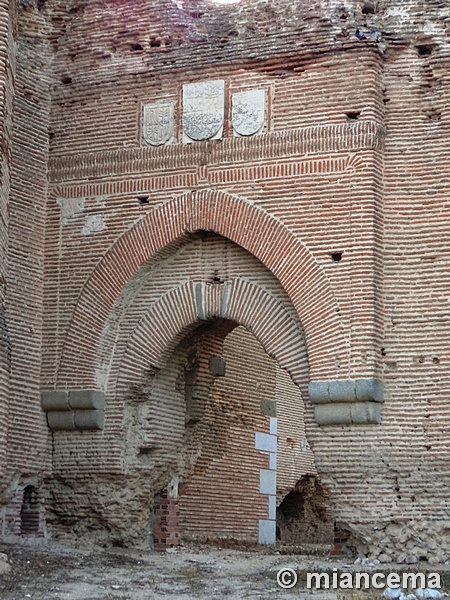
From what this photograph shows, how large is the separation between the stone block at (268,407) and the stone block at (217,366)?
5.94 ft

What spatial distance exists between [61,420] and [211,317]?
6.96ft

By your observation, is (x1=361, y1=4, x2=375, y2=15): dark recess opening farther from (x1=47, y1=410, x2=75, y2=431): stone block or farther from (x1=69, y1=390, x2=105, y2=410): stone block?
(x1=47, y1=410, x2=75, y2=431): stone block

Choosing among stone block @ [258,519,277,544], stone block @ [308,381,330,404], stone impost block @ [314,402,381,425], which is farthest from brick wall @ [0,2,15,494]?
stone block @ [258,519,277,544]

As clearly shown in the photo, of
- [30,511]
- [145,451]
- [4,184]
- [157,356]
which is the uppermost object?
[4,184]

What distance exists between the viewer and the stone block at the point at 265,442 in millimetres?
18883

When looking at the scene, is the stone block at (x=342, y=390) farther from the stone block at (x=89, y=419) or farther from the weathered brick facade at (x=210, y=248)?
the stone block at (x=89, y=419)

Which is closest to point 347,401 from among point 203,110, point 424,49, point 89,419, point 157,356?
point 157,356

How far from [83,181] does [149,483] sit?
11.9 feet

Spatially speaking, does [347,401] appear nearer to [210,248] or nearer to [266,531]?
[210,248]

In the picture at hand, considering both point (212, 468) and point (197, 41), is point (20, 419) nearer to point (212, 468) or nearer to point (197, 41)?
point (212, 468)

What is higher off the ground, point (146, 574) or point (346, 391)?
point (346, 391)

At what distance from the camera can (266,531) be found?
1878cm

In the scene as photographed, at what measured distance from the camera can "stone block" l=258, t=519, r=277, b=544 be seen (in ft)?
61.1

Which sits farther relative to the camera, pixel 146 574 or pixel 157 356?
pixel 157 356
